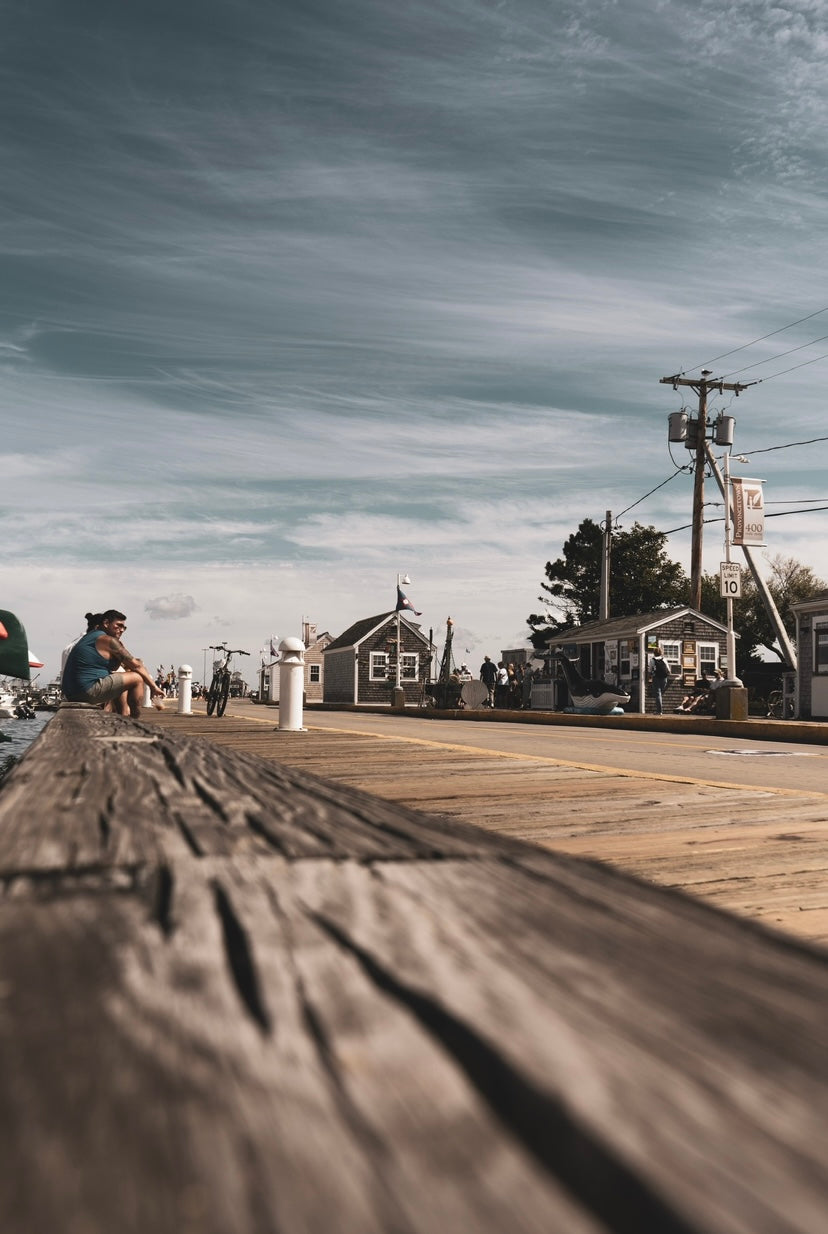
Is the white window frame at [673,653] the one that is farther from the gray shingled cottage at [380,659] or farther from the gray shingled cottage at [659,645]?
the gray shingled cottage at [380,659]

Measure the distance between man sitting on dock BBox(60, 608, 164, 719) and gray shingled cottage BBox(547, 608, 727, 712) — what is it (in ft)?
105

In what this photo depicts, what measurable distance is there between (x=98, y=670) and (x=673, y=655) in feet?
119

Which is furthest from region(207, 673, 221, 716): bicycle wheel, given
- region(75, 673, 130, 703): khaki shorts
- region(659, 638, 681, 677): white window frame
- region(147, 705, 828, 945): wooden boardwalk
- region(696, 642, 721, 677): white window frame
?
region(696, 642, 721, 677): white window frame

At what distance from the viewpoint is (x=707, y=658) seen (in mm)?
45312

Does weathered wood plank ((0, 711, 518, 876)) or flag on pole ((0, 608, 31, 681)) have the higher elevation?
flag on pole ((0, 608, 31, 681))

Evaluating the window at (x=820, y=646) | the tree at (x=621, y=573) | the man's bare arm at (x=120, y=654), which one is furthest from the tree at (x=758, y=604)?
the man's bare arm at (x=120, y=654)

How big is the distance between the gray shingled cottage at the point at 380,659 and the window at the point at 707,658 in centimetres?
2339

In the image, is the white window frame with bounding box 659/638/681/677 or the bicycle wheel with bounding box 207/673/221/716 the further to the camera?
the white window frame with bounding box 659/638/681/677

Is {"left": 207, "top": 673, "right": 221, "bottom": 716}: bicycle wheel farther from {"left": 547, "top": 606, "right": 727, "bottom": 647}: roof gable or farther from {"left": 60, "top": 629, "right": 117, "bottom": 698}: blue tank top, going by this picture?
{"left": 547, "top": 606, "right": 727, "bottom": 647}: roof gable

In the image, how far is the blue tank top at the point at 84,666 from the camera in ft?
36.9

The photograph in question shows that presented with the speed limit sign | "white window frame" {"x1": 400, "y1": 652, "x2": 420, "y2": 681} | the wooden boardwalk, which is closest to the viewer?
the wooden boardwalk

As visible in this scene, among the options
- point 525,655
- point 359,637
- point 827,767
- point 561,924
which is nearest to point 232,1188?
point 561,924

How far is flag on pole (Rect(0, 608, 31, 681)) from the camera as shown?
1833 cm

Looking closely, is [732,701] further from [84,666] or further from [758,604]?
[758,604]
